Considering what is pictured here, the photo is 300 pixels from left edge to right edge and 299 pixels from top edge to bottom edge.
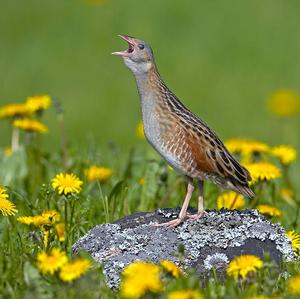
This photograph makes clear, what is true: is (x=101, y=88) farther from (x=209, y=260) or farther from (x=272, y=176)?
(x=209, y=260)

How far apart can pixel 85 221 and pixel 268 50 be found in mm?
9204

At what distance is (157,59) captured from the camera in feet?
50.7

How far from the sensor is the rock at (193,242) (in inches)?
224

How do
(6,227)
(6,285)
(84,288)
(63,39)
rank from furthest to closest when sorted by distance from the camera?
1. (63,39)
2. (6,227)
3. (6,285)
4. (84,288)

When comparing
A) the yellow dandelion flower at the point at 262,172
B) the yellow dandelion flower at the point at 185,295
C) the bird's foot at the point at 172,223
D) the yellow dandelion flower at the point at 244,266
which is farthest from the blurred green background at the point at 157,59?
the yellow dandelion flower at the point at 185,295

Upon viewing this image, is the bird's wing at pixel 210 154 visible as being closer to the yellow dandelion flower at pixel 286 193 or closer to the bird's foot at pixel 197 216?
the bird's foot at pixel 197 216

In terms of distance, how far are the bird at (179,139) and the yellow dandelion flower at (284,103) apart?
780 centimetres

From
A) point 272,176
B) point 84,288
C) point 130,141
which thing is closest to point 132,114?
point 130,141

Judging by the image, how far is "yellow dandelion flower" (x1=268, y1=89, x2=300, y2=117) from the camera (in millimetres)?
14062

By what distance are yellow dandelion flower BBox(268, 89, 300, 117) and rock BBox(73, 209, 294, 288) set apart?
8.06 m

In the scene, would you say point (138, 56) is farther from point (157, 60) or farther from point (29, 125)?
point (157, 60)

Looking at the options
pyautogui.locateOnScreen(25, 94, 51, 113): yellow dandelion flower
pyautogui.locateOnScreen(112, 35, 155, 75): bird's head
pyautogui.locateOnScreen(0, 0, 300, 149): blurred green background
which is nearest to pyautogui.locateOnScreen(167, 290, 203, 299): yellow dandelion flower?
pyautogui.locateOnScreen(112, 35, 155, 75): bird's head

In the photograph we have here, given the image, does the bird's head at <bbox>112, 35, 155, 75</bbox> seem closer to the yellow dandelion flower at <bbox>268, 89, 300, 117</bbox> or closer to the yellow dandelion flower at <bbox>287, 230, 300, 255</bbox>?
the yellow dandelion flower at <bbox>287, 230, 300, 255</bbox>

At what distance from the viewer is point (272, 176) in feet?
23.2
